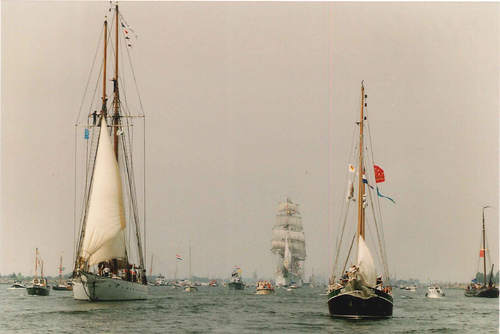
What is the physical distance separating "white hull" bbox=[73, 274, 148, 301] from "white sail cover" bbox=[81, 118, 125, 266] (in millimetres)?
1176

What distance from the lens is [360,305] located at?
40344 mm

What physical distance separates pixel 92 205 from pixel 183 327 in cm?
1541

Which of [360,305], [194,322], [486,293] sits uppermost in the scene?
[360,305]

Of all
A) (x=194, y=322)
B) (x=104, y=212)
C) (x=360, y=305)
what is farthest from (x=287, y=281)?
(x=360, y=305)

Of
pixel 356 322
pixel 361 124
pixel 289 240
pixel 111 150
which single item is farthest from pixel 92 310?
pixel 289 240

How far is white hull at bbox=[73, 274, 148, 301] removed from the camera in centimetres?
5119

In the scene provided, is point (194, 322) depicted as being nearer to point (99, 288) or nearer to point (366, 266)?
point (99, 288)

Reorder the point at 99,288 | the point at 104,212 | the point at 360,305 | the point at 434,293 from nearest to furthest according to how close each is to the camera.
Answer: the point at 360,305
the point at 99,288
the point at 104,212
the point at 434,293

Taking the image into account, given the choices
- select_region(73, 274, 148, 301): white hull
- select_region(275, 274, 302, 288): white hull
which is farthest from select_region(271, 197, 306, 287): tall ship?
select_region(73, 274, 148, 301): white hull

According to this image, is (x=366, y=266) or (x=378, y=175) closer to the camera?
(x=366, y=266)

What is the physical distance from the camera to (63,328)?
127ft

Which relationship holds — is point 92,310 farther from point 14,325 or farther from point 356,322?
point 356,322

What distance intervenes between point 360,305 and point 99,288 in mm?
19164

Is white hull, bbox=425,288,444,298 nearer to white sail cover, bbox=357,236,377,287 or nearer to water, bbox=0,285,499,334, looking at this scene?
water, bbox=0,285,499,334
